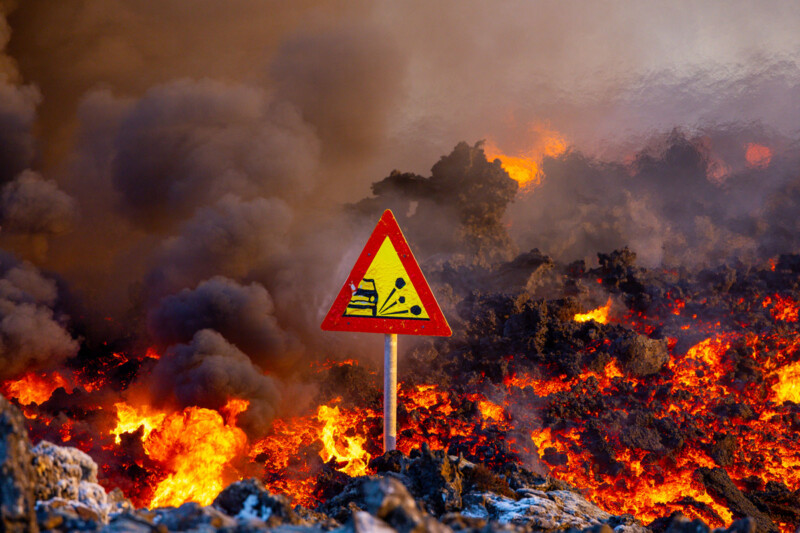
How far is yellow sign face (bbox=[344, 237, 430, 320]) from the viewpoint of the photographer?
3.62m

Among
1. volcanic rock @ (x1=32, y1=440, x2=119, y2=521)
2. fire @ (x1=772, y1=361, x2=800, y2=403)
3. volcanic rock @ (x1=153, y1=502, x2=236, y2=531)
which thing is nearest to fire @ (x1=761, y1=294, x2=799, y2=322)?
fire @ (x1=772, y1=361, x2=800, y2=403)

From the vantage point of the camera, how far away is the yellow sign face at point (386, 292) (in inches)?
142

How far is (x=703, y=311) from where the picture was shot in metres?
6.32

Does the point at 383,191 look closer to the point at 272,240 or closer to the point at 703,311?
the point at 272,240

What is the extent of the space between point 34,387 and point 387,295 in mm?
7057

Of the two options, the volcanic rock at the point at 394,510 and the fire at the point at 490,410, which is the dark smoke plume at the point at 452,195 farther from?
the volcanic rock at the point at 394,510

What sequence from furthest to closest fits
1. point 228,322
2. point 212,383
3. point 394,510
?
point 228,322 < point 212,383 < point 394,510

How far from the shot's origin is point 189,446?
545cm

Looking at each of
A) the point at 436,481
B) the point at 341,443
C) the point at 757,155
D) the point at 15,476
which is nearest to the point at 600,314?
the point at 341,443

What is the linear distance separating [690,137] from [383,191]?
7753 millimetres

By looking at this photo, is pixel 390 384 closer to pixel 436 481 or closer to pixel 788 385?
pixel 436 481

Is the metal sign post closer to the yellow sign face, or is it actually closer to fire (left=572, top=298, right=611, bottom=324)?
the yellow sign face

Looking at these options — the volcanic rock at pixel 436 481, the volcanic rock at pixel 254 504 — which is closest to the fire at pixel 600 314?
the volcanic rock at pixel 436 481

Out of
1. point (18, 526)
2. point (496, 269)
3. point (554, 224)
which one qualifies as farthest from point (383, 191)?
point (18, 526)
